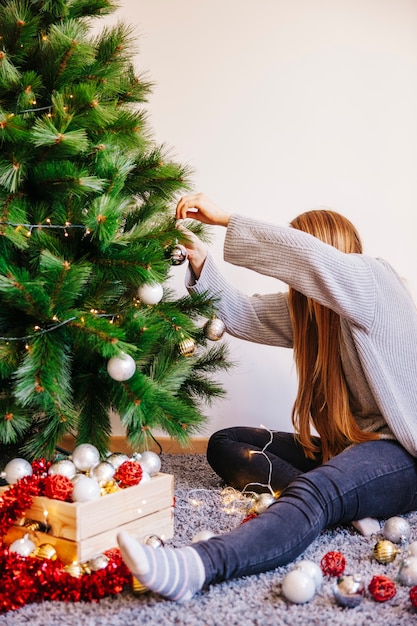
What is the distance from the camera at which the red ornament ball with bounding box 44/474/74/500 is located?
3.26 ft

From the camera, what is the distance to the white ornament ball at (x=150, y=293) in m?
1.17

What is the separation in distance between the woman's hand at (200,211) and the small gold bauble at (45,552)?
2.27ft

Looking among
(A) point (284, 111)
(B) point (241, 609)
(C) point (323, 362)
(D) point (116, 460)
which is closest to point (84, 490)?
(D) point (116, 460)

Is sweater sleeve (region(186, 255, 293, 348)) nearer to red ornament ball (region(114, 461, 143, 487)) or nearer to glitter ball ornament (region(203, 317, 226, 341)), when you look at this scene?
glitter ball ornament (region(203, 317, 226, 341))

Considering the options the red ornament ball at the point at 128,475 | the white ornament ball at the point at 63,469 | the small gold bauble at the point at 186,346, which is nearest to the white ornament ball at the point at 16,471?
the white ornament ball at the point at 63,469

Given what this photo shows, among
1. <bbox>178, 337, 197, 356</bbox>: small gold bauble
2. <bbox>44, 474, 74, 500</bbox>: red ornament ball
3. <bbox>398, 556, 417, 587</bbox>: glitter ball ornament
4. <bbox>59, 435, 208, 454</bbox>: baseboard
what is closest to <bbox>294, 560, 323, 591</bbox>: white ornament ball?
<bbox>398, 556, 417, 587</bbox>: glitter ball ornament

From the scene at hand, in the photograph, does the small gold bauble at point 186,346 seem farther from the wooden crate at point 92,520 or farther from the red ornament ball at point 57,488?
the red ornament ball at point 57,488

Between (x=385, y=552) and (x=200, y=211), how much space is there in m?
0.76

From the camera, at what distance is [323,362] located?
4.57 feet

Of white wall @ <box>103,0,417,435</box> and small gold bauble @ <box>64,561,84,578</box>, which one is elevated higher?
white wall @ <box>103,0,417,435</box>

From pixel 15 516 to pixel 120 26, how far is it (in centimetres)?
96

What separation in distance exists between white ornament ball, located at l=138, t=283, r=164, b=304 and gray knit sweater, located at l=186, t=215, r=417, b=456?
24 cm

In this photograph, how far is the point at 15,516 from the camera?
100 centimetres

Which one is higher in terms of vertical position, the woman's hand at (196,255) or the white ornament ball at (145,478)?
the woman's hand at (196,255)
